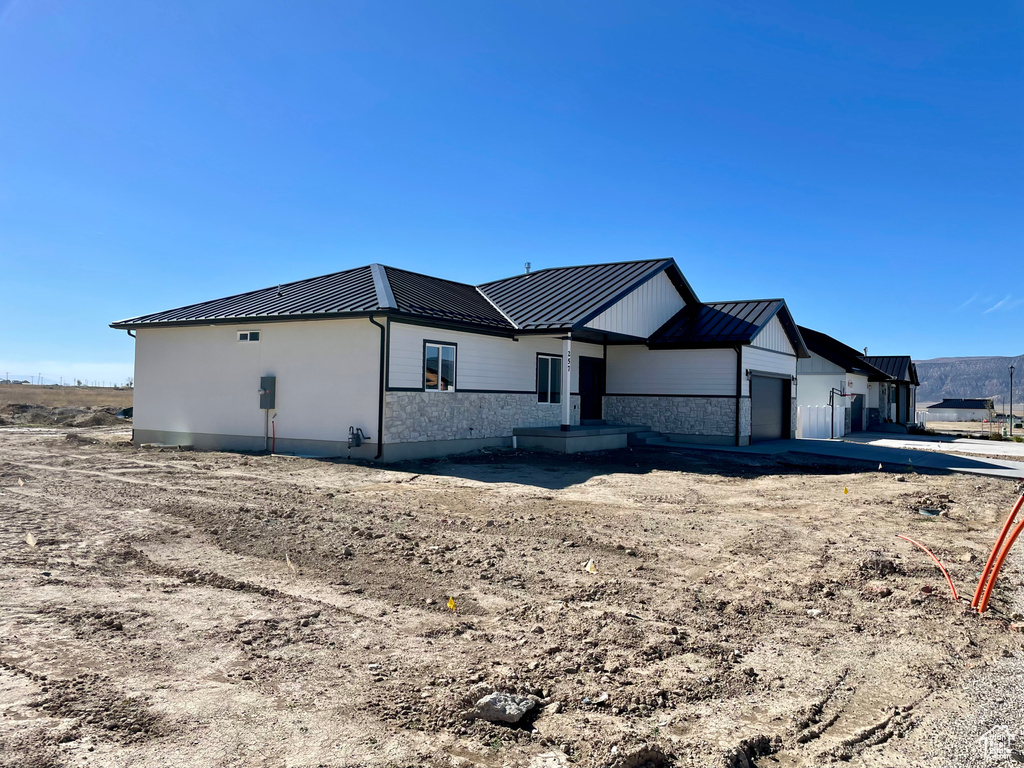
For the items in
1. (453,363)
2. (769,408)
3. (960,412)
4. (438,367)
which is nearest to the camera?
(438,367)

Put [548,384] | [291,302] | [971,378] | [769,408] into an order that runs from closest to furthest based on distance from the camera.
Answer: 1. [291,302]
2. [548,384]
3. [769,408]
4. [971,378]

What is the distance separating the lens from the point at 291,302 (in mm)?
16719

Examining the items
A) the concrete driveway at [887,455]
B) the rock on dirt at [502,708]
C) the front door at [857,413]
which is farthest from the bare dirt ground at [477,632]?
the front door at [857,413]

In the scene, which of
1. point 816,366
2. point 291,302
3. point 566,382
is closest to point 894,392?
point 816,366

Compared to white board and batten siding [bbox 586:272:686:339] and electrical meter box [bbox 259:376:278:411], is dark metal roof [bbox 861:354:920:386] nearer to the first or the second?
white board and batten siding [bbox 586:272:686:339]

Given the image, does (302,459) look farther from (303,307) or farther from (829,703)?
(829,703)

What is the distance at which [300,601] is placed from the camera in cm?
538

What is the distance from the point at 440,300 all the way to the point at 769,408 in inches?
463

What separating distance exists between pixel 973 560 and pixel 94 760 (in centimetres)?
753

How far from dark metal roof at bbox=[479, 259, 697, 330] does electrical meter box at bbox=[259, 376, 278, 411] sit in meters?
6.14

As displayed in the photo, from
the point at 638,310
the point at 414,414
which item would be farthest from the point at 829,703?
the point at 638,310

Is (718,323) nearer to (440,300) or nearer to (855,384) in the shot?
(440,300)

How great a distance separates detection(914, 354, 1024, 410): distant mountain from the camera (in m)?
171

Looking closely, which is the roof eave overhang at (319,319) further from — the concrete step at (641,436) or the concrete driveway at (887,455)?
the concrete driveway at (887,455)
